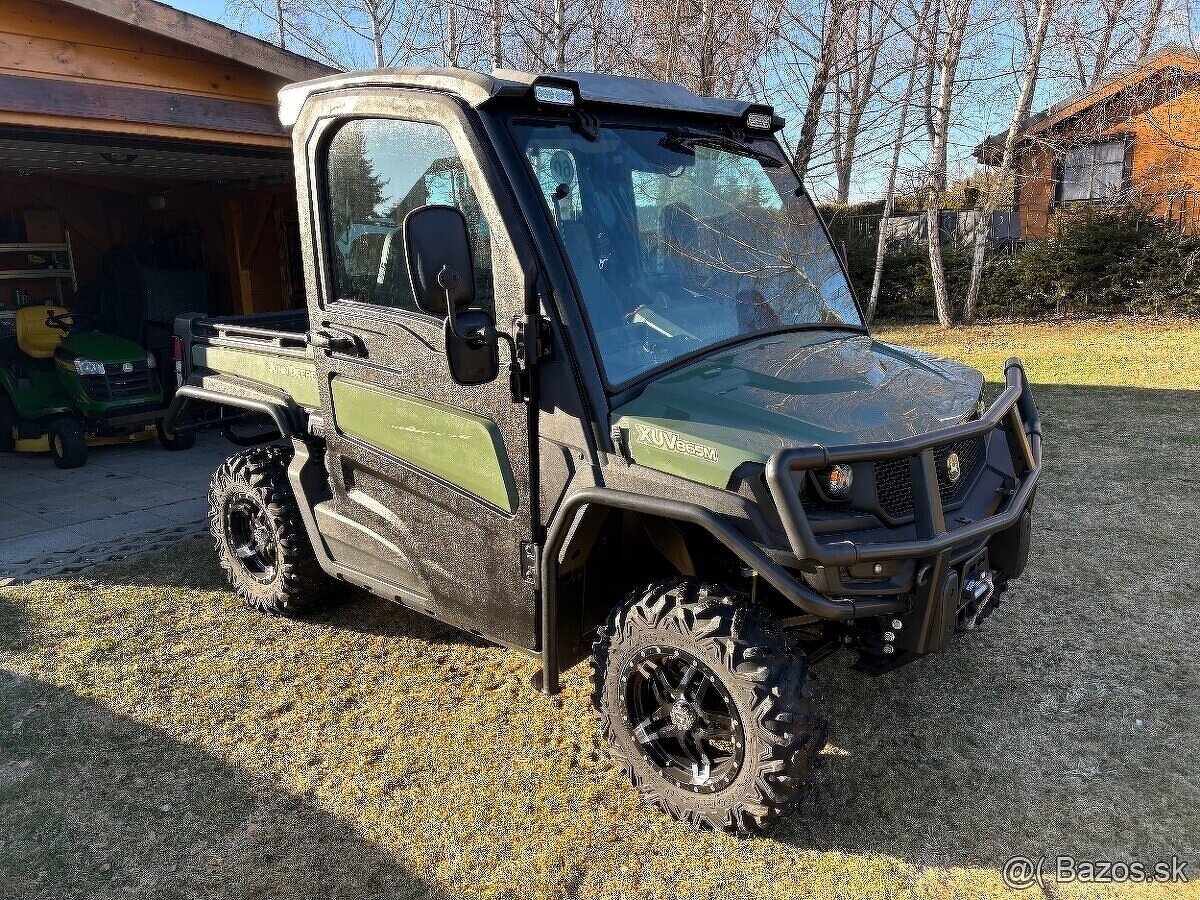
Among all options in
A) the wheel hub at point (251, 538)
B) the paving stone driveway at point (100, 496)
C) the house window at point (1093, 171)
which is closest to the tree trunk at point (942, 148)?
the house window at point (1093, 171)

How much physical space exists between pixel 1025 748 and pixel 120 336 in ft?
32.8

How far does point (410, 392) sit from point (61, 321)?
26.3 feet

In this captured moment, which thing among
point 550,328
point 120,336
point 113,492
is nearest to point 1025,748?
point 550,328

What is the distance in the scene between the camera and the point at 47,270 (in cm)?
1193

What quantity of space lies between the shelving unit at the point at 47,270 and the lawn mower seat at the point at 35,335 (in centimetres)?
272

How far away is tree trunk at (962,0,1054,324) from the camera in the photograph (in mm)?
13905

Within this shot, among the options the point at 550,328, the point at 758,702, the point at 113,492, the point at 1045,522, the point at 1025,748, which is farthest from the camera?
the point at 113,492

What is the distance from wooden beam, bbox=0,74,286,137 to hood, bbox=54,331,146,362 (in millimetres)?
3231

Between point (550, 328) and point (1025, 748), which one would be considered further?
point (1025, 748)

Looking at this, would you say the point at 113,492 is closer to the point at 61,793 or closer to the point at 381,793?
the point at 61,793

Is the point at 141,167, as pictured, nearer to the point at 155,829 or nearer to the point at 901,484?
the point at 155,829

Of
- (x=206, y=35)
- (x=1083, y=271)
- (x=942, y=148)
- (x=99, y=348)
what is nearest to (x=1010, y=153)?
(x=942, y=148)

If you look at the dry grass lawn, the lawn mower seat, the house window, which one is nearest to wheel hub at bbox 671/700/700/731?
the dry grass lawn

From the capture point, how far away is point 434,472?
3361mm
